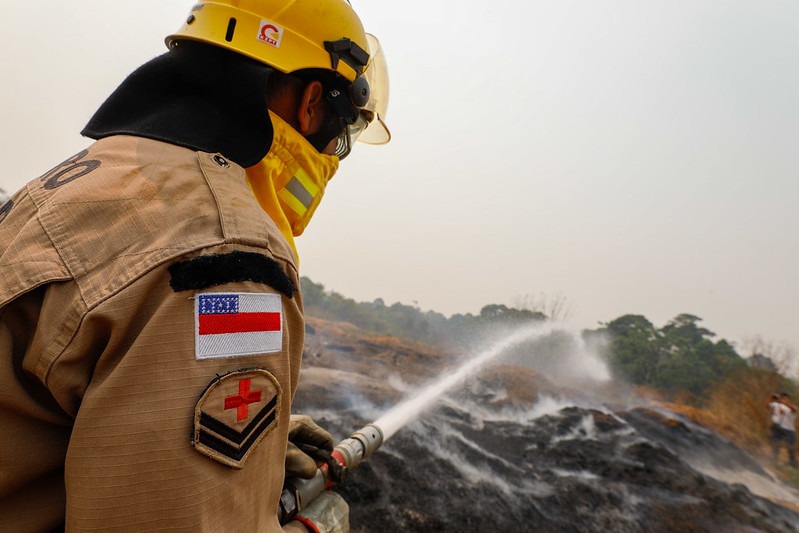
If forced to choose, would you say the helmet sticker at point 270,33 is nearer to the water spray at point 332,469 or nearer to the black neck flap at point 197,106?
the black neck flap at point 197,106

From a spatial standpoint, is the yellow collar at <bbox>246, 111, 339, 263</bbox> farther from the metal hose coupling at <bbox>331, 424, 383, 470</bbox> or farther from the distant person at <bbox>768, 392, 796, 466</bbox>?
the distant person at <bbox>768, 392, 796, 466</bbox>

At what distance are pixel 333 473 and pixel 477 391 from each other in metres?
9.75

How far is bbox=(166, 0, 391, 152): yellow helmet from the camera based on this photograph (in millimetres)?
1772

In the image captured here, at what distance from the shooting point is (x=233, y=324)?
965 millimetres

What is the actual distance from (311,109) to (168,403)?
1492 millimetres

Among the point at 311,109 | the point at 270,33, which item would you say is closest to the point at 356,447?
the point at 311,109

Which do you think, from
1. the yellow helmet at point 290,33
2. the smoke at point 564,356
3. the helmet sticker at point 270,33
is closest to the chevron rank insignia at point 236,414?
the yellow helmet at point 290,33

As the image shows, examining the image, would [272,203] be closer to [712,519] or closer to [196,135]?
[196,135]

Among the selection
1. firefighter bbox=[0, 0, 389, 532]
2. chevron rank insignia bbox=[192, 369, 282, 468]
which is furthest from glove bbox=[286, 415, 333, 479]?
chevron rank insignia bbox=[192, 369, 282, 468]

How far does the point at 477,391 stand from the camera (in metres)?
11.3

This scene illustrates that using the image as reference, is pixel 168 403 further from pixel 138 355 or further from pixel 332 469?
pixel 332 469

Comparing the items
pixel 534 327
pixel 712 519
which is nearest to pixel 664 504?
pixel 712 519

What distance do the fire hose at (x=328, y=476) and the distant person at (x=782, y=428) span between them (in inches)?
518

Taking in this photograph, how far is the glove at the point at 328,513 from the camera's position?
75.9 inches
